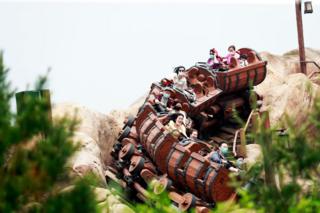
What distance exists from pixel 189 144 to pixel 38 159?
26.3ft

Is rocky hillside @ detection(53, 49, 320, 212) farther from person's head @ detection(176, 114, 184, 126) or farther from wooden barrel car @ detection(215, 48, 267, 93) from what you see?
person's head @ detection(176, 114, 184, 126)

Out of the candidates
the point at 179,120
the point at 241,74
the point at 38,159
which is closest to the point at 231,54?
the point at 241,74

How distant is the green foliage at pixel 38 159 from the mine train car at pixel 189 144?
Result: 4514 millimetres

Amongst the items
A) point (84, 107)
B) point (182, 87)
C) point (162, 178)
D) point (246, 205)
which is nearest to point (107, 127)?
point (84, 107)

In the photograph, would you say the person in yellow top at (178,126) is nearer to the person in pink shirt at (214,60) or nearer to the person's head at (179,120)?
the person's head at (179,120)

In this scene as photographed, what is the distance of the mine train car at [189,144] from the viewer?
11.5m

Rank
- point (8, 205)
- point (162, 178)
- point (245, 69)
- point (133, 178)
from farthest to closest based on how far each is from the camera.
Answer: point (245, 69) → point (133, 178) → point (162, 178) → point (8, 205)

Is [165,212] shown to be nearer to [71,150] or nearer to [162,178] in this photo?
[71,150]

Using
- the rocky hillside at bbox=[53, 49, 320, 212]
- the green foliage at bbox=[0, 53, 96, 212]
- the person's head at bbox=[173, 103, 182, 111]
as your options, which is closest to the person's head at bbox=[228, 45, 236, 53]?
the rocky hillside at bbox=[53, 49, 320, 212]

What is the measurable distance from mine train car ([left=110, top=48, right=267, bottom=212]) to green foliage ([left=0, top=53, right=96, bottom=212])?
14.8 feet

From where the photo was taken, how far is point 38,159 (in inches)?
164

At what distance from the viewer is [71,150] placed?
4207 millimetres

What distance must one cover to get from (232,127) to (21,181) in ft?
43.7

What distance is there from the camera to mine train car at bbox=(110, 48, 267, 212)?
37.6 ft
